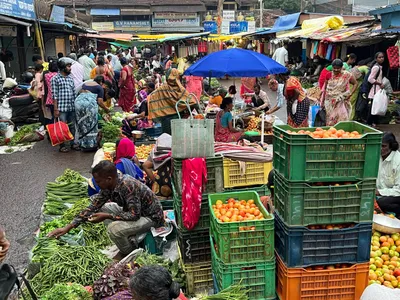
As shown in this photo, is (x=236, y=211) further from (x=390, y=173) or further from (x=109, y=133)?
(x=109, y=133)

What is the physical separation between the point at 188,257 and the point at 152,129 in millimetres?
5788

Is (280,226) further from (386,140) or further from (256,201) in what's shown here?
(386,140)

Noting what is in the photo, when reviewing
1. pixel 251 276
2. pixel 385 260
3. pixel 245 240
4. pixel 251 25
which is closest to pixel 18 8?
pixel 245 240

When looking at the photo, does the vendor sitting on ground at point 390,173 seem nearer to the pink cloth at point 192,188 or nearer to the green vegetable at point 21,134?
the pink cloth at point 192,188

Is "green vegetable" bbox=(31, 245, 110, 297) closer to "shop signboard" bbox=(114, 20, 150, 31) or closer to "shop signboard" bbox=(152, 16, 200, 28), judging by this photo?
"shop signboard" bbox=(152, 16, 200, 28)

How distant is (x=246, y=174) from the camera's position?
15.2 feet

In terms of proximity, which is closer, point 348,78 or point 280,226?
point 280,226

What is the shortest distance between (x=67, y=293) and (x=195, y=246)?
1.27 m

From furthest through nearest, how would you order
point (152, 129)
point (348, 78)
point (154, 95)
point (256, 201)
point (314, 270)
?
1. point (152, 129)
2. point (348, 78)
3. point (154, 95)
4. point (256, 201)
5. point (314, 270)

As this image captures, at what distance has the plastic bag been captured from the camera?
33.8ft

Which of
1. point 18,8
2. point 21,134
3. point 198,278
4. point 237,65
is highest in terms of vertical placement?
point 18,8

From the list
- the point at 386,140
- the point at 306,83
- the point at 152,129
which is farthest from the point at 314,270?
the point at 306,83

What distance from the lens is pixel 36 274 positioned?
4.10 m

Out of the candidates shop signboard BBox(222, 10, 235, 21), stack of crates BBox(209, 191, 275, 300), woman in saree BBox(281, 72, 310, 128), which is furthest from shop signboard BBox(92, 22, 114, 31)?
stack of crates BBox(209, 191, 275, 300)
